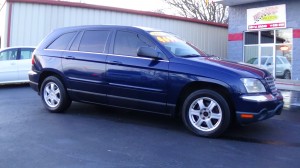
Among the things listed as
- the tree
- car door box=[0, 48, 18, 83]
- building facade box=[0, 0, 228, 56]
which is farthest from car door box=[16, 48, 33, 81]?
the tree

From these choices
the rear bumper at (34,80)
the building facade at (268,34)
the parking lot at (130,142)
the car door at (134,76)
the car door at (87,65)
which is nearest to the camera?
the parking lot at (130,142)

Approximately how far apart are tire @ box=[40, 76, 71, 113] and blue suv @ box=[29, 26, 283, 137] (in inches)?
0.8

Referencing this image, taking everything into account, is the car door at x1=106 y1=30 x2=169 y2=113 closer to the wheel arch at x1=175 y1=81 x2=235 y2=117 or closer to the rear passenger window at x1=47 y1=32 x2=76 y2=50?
the wheel arch at x1=175 y1=81 x2=235 y2=117

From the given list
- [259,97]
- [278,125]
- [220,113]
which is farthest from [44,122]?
[278,125]

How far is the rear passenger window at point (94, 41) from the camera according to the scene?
6514mm

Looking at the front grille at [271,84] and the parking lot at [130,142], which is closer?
the parking lot at [130,142]

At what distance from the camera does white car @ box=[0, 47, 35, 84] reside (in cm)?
1204

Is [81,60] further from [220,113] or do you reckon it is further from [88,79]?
[220,113]

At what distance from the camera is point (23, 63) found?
485 inches

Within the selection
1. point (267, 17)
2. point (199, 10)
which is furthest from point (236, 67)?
point (199, 10)

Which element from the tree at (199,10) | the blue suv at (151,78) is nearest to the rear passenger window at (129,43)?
the blue suv at (151,78)

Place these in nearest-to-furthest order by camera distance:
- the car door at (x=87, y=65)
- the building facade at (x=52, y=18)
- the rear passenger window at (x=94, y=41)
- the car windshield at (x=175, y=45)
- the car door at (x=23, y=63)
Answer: the car windshield at (x=175, y=45), the car door at (x=87, y=65), the rear passenger window at (x=94, y=41), the car door at (x=23, y=63), the building facade at (x=52, y=18)

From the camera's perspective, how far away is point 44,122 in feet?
20.7

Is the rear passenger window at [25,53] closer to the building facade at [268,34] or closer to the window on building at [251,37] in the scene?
the building facade at [268,34]
